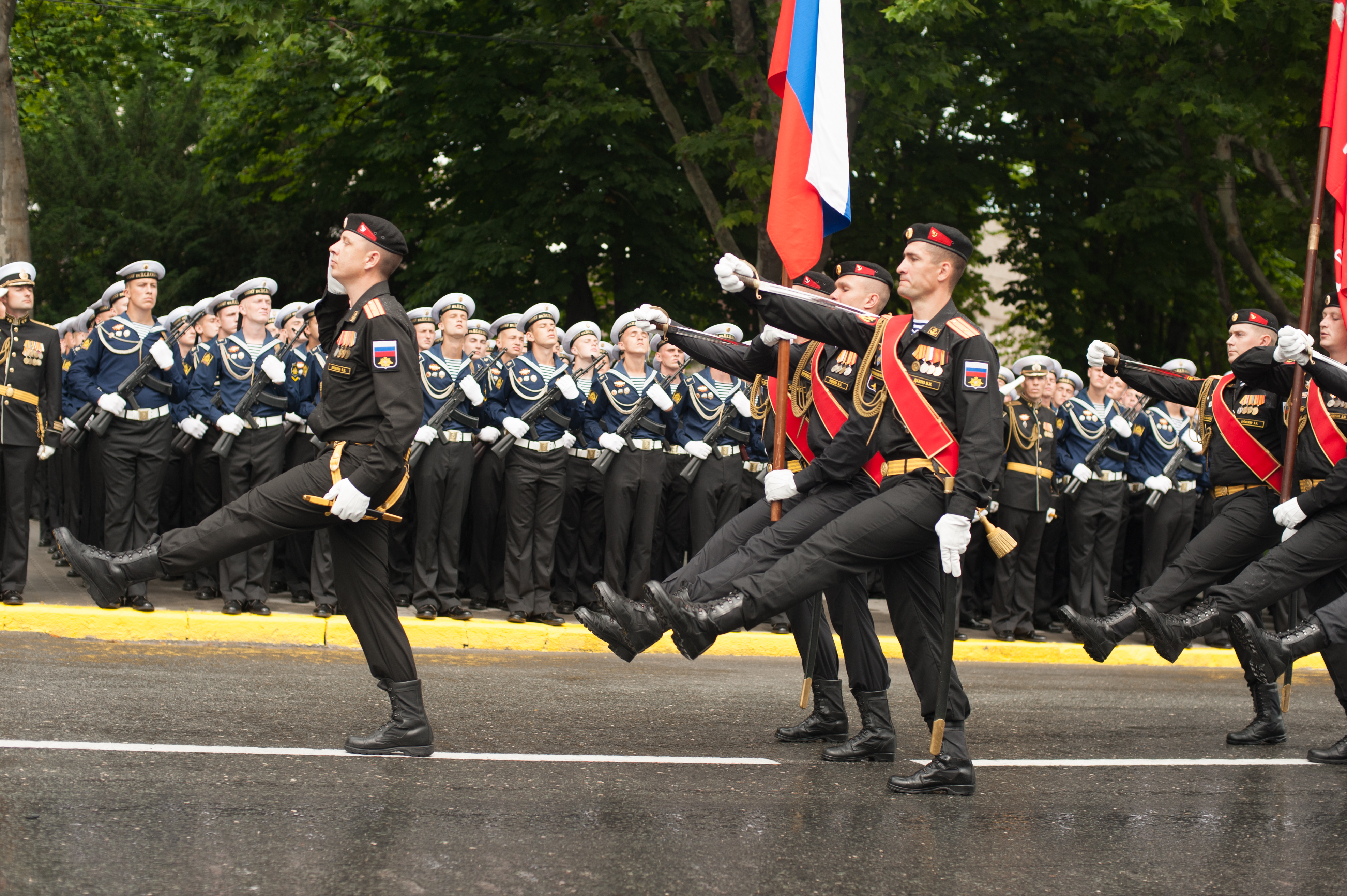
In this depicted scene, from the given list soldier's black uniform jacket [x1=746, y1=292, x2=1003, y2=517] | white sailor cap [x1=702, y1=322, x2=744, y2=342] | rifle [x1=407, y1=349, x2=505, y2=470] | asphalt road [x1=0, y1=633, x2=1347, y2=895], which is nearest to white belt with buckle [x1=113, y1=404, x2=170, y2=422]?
rifle [x1=407, y1=349, x2=505, y2=470]

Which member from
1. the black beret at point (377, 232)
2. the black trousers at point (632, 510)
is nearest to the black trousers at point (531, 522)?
the black trousers at point (632, 510)

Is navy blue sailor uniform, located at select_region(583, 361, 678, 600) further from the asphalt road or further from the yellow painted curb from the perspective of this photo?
the asphalt road

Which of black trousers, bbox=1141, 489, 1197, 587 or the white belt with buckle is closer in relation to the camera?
the white belt with buckle

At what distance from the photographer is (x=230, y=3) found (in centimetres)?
1389

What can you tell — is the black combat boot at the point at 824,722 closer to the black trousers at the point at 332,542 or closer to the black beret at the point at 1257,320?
the black trousers at the point at 332,542

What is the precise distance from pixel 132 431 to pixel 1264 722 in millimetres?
7214

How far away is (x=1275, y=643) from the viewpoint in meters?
6.28

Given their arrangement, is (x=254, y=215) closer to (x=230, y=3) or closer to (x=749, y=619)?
(x=230, y=3)

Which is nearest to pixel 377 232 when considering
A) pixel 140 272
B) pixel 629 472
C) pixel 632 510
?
pixel 140 272

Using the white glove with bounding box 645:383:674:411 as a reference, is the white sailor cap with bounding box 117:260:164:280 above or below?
above

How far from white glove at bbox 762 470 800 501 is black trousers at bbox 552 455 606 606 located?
4.87m

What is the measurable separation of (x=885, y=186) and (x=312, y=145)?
8161mm

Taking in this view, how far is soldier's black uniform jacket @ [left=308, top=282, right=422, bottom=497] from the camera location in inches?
209

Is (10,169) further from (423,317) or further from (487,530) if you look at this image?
(487,530)
